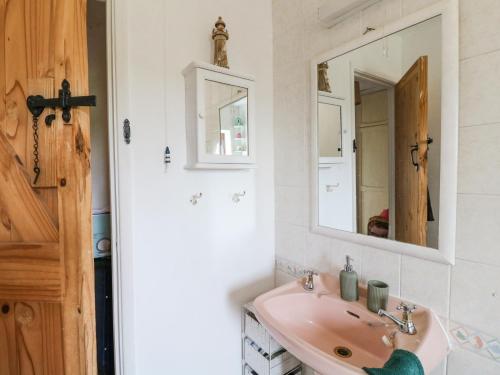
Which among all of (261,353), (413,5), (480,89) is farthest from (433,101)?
(261,353)

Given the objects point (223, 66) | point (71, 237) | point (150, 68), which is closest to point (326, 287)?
point (71, 237)

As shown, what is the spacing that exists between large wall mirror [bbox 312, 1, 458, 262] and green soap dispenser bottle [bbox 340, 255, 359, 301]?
149 millimetres

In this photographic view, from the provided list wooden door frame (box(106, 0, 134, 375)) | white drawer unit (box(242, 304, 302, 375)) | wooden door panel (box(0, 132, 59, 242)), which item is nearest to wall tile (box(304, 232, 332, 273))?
white drawer unit (box(242, 304, 302, 375))

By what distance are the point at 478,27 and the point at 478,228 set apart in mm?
607

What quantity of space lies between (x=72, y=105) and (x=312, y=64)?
1064 millimetres

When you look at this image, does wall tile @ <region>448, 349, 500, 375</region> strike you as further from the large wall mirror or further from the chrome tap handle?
the large wall mirror

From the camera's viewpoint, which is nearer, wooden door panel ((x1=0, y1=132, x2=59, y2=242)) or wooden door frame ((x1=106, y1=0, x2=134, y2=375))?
wooden door panel ((x1=0, y1=132, x2=59, y2=242))

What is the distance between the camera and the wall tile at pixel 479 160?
0.78 m

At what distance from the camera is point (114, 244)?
1.13 meters

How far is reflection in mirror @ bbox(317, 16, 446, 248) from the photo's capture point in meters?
0.92

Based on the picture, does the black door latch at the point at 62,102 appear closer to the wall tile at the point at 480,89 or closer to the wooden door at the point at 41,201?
the wooden door at the point at 41,201

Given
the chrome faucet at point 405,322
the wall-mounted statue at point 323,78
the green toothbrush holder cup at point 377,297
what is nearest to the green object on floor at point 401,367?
the chrome faucet at point 405,322

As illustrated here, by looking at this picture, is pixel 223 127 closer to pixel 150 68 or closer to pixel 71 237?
pixel 150 68

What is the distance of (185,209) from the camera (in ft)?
4.17
